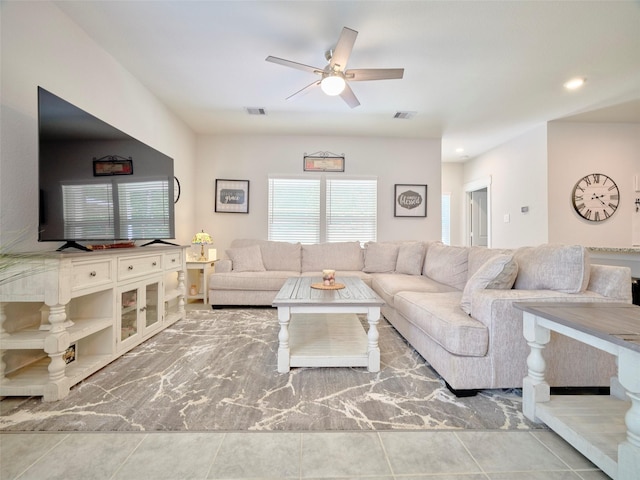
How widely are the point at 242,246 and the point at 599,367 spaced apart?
13.3 ft

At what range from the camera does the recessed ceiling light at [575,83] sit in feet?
9.87

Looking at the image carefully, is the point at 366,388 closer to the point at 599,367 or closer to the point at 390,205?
the point at 599,367

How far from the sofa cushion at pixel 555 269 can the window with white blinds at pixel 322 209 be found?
2999 mm

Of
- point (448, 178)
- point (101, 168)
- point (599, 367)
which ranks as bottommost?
point (599, 367)

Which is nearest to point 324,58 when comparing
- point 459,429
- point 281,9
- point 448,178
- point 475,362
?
point 281,9

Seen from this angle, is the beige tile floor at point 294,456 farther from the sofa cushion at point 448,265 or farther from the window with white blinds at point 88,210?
the sofa cushion at point 448,265

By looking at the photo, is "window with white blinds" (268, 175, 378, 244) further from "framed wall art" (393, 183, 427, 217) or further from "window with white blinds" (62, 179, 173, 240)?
"window with white blinds" (62, 179, 173, 240)

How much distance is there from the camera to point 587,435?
1.21 m

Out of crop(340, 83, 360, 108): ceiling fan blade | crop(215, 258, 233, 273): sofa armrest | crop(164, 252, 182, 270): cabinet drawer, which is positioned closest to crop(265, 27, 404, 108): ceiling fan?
crop(340, 83, 360, 108): ceiling fan blade

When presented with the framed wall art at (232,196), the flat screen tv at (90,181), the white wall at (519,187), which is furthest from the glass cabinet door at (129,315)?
the white wall at (519,187)

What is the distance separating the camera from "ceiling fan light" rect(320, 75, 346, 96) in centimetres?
232

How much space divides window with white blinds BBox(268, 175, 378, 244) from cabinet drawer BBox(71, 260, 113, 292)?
2.85m

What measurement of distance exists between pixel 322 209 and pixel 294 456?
3.89 m

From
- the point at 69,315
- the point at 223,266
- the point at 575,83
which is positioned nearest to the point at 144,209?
the point at 69,315
